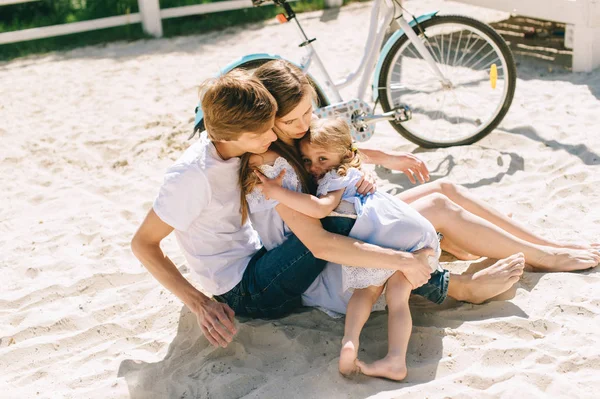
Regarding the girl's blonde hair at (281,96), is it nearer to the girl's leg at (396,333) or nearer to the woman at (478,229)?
the woman at (478,229)

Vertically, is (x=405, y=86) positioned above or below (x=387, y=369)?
above

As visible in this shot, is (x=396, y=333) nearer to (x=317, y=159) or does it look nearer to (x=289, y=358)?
(x=289, y=358)

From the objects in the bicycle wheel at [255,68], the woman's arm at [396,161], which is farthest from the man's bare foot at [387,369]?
the bicycle wheel at [255,68]

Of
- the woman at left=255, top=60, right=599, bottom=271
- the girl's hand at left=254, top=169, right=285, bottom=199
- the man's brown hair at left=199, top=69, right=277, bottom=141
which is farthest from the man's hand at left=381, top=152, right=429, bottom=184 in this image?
the man's brown hair at left=199, top=69, right=277, bottom=141

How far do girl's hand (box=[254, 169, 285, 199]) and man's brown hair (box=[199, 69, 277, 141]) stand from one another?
187mm

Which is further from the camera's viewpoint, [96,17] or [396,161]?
[96,17]

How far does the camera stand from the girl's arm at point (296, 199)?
98.4 inches

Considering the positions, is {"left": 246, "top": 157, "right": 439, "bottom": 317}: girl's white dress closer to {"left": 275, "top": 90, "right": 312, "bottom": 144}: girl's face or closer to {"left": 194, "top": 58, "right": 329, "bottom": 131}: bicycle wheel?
{"left": 275, "top": 90, "right": 312, "bottom": 144}: girl's face

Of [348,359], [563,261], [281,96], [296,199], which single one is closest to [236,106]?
[281,96]

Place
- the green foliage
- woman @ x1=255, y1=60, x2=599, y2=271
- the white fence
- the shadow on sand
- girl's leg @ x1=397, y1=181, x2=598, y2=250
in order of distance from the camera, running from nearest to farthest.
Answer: the shadow on sand < woman @ x1=255, y1=60, x2=599, y2=271 < girl's leg @ x1=397, y1=181, x2=598, y2=250 < the white fence < the green foliage

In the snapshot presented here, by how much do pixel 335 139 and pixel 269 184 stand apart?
33 centimetres

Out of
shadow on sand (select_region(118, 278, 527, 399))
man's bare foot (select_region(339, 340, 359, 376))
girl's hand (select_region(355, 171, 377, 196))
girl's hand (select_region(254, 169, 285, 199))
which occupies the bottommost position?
shadow on sand (select_region(118, 278, 527, 399))

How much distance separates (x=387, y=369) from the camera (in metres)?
2.42

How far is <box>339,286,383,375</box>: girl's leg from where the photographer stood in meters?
2.42
